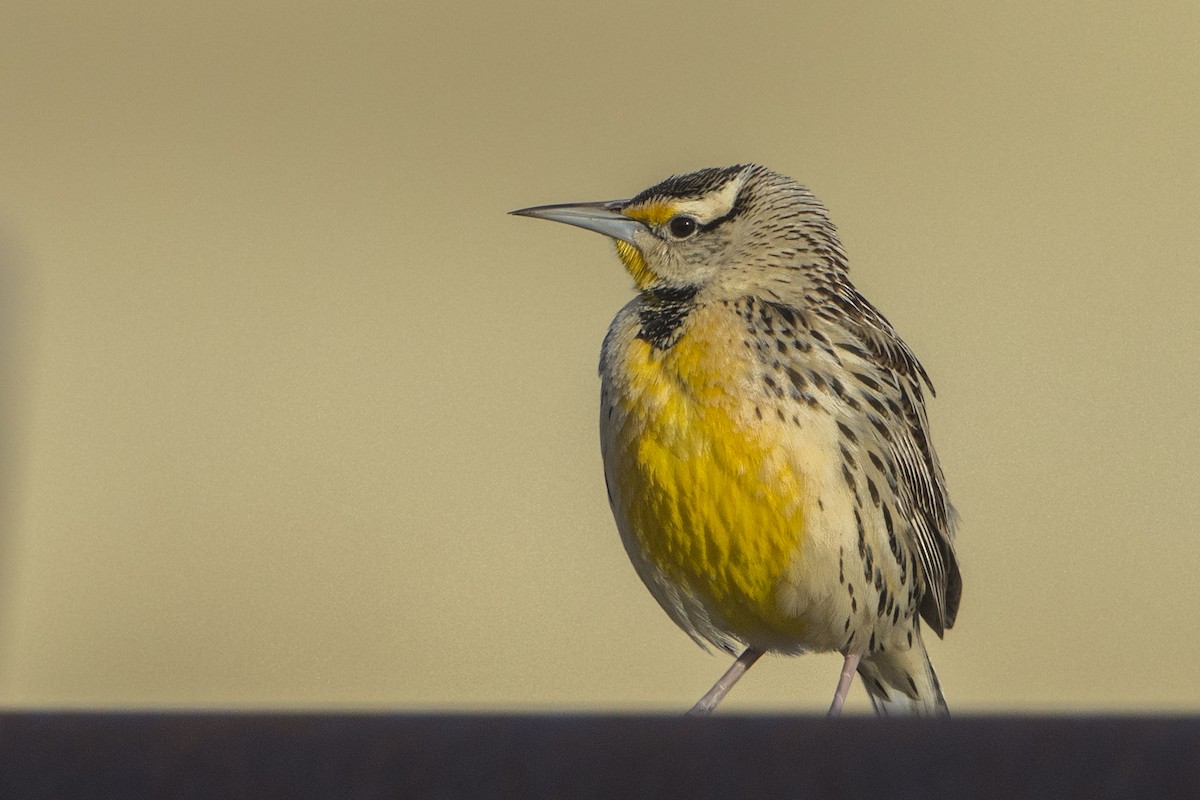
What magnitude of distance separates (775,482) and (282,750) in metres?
1.45

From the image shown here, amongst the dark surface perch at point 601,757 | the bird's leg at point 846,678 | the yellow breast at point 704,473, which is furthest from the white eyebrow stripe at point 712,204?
the dark surface perch at point 601,757

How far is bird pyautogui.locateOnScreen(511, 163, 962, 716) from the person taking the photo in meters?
1.95

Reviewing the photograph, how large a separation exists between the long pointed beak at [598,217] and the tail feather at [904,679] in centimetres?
75

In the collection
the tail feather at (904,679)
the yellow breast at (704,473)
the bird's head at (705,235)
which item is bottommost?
the tail feather at (904,679)

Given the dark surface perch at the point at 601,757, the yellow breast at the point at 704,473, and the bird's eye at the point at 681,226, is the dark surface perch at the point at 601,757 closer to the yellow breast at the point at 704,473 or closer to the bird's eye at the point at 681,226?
the yellow breast at the point at 704,473

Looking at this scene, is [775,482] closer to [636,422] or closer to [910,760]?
[636,422]

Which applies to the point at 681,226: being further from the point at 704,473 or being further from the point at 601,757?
the point at 601,757

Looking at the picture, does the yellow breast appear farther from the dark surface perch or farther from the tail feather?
the dark surface perch

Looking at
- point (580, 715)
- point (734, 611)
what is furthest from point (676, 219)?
point (580, 715)

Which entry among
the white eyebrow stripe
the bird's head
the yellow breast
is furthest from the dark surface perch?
the white eyebrow stripe

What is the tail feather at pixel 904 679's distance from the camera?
7.93ft

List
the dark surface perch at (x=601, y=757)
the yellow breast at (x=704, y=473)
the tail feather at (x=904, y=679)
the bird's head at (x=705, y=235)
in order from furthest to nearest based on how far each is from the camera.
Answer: the tail feather at (x=904, y=679), the bird's head at (x=705, y=235), the yellow breast at (x=704, y=473), the dark surface perch at (x=601, y=757)

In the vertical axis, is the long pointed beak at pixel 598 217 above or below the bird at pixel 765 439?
above

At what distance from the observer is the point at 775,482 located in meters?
1.94
